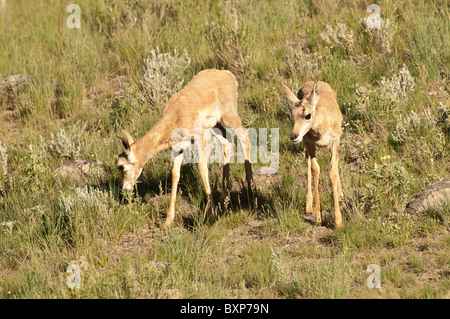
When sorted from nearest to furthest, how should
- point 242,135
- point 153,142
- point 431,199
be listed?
point 431,199, point 153,142, point 242,135

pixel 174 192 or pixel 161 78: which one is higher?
pixel 161 78

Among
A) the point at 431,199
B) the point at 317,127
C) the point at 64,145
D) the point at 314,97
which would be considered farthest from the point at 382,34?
the point at 64,145

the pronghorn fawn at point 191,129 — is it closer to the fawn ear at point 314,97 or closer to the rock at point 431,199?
the fawn ear at point 314,97

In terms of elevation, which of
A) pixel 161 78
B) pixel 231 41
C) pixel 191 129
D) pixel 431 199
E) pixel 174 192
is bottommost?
pixel 174 192

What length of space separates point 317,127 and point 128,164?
256cm

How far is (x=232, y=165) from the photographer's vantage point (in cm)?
998

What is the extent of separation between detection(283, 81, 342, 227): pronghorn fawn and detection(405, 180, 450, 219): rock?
946mm

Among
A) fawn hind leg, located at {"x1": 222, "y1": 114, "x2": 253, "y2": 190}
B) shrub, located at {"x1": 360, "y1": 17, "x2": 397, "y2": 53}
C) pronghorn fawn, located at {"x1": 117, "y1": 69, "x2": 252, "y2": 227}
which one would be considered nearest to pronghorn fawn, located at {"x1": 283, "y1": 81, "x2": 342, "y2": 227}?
fawn hind leg, located at {"x1": 222, "y1": 114, "x2": 253, "y2": 190}

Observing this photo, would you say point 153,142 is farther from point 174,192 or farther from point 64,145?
point 64,145

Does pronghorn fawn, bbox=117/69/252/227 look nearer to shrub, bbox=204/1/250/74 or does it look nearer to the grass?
the grass

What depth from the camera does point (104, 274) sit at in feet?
24.4

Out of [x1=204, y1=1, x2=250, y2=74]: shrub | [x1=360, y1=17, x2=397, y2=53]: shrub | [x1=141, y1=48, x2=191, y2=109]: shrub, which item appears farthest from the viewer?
[x1=204, y1=1, x2=250, y2=74]: shrub

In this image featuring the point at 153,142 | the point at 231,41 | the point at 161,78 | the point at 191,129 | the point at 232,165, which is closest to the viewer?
the point at 153,142

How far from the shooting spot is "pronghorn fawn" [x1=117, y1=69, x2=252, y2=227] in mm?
8453
